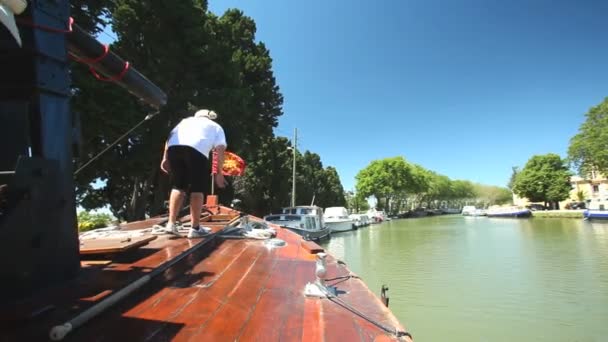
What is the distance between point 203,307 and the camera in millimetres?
1685

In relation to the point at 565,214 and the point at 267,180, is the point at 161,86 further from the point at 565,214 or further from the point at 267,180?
the point at 565,214

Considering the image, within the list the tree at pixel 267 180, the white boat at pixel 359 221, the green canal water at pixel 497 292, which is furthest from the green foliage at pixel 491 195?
the green canal water at pixel 497 292

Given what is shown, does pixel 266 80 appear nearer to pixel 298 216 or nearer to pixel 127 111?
pixel 298 216

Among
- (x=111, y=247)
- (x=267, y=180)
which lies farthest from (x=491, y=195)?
(x=111, y=247)

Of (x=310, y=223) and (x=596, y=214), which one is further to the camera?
(x=596, y=214)

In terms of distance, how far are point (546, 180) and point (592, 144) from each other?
2119cm

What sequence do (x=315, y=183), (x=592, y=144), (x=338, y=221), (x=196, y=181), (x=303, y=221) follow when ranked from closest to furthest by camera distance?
(x=196, y=181), (x=303, y=221), (x=338, y=221), (x=592, y=144), (x=315, y=183)

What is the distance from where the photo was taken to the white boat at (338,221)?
106 ft

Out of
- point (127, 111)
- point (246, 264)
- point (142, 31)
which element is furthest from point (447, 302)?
point (142, 31)

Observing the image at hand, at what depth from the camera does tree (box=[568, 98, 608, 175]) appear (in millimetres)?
37906

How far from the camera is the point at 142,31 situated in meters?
15.1

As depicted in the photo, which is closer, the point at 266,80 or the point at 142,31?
the point at 142,31

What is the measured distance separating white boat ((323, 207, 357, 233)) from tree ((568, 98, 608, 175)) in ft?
96.5

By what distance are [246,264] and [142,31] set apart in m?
15.9
